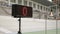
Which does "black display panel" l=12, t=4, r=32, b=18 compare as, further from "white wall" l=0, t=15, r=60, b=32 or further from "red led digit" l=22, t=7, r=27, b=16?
"white wall" l=0, t=15, r=60, b=32

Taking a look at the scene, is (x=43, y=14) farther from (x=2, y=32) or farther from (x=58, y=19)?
(x=2, y=32)

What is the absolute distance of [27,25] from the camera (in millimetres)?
3064

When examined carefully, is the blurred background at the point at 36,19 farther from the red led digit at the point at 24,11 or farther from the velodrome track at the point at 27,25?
the red led digit at the point at 24,11

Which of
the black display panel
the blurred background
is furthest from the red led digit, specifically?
the blurred background

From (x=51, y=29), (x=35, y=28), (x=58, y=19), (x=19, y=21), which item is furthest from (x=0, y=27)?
(x=58, y=19)

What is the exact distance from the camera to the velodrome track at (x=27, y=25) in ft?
8.55

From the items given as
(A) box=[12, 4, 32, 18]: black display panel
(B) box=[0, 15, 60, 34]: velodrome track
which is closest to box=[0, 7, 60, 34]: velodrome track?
(B) box=[0, 15, 60, 34]: velodrome track

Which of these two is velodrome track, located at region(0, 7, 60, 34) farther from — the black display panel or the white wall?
the black display panel

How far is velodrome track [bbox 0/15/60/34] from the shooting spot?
8.55ft

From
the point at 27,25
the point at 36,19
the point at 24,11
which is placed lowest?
the point at 27,25

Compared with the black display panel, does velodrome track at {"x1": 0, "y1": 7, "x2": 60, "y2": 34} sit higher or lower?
lower

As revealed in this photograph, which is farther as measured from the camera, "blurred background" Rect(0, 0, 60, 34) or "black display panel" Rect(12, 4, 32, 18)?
"blurred background" Rect(0, 0, 60, 34)

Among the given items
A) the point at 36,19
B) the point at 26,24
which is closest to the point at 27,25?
the point at 26,24

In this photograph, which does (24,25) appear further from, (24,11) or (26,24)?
(24,11)
